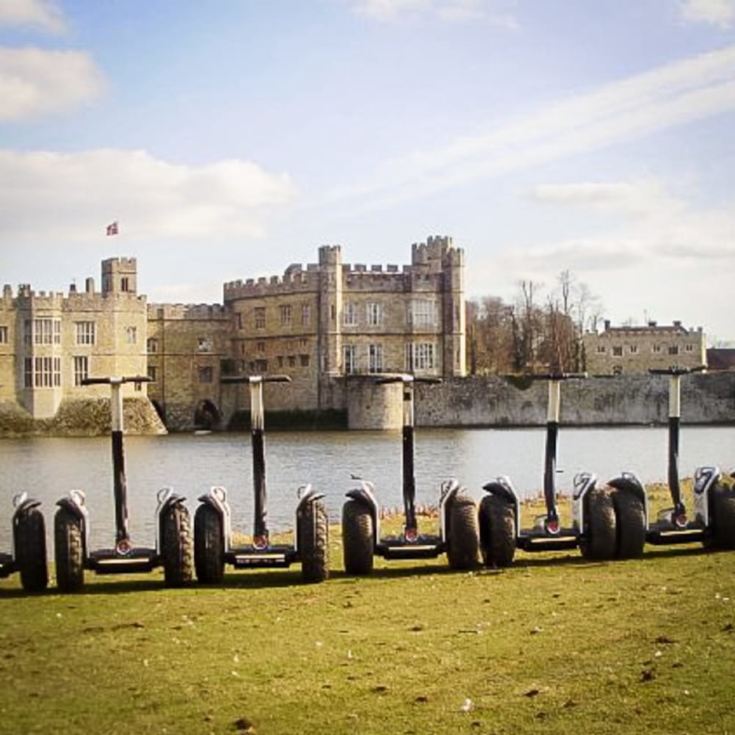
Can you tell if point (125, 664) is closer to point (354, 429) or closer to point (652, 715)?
point (652, 715)

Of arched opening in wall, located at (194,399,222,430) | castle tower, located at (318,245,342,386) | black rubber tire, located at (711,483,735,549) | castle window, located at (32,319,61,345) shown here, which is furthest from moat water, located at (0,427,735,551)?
arched opening in wall, located at (194,399,222,430)

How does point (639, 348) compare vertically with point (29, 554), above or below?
above

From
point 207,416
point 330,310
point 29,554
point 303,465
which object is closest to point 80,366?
point 207,416

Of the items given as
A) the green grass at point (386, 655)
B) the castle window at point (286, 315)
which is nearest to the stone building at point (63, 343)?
the castle window at point (286, 315)

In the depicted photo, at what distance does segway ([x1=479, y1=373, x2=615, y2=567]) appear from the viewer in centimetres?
1415

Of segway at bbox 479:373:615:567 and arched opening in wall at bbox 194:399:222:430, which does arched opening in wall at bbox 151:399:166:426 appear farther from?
segway at bbox 479:373:615:567

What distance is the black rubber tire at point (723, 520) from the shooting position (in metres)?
14.8

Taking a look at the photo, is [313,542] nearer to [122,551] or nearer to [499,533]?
[122,551]

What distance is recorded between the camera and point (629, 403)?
83.4m

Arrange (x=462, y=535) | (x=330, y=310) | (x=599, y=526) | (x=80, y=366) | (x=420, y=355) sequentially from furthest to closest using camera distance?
(x=420, y=355), (x=330, y=310), (x=80, y=366), (x=599, y=526), (x=462, y=535)

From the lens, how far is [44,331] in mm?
79438

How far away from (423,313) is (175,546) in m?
72.4

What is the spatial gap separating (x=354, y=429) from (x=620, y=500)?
215 ft

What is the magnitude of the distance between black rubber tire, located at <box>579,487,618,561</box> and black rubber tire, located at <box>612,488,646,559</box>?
0.05 metres
